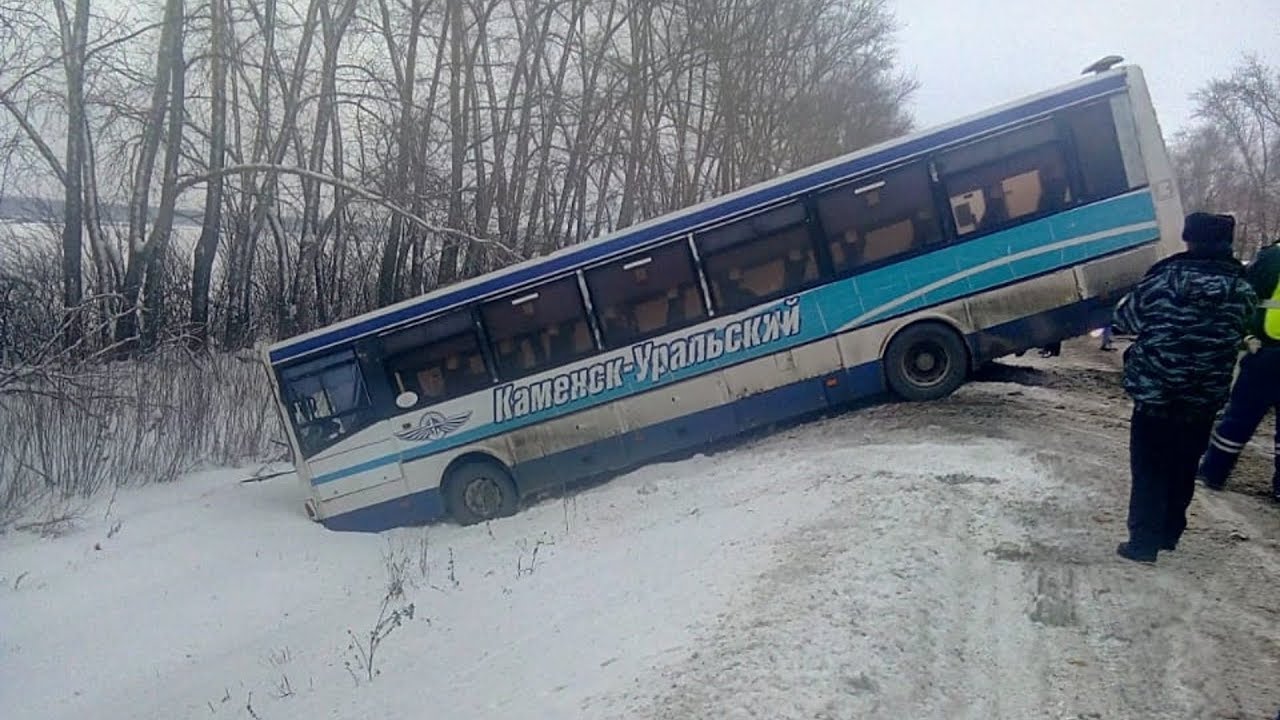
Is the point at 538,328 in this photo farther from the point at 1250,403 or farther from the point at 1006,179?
the point at 1250,403

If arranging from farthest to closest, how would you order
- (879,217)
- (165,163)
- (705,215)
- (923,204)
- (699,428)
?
(165,163), (699,428), (705,215), (879,217), (923,204)

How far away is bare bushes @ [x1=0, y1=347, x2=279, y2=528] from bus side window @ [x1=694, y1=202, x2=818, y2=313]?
8.40 m

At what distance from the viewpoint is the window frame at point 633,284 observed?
10.9 m

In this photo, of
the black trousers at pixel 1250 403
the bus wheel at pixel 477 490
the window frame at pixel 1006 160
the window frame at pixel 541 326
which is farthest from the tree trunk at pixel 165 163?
the black trousers at pixel 1250 403

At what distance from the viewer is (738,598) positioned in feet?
17.2

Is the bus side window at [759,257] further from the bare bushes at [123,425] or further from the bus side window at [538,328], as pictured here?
the bare bushes at [123,425]

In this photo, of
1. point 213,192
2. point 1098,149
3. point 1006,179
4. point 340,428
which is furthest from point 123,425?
point 1098,149

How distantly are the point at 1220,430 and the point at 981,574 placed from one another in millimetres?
2979

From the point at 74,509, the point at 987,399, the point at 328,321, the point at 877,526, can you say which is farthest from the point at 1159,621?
the point at 328,321

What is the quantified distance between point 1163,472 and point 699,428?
6368 millimetres

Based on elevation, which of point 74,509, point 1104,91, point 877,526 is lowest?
point 877,526

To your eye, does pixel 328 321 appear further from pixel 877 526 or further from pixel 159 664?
pixel 877 526

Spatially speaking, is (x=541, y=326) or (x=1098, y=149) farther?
(x=541, y=326)

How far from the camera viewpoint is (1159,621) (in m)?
4.55
